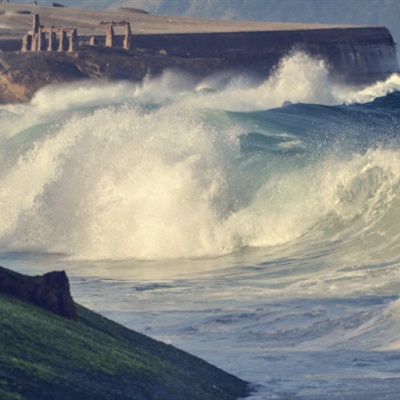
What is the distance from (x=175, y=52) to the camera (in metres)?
71.4

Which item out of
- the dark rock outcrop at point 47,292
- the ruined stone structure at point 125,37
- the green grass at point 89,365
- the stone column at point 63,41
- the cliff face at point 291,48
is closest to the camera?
the green grass at point 89,365

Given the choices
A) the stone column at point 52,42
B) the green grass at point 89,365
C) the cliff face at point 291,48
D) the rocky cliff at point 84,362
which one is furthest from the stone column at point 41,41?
the green grass at point 89,365

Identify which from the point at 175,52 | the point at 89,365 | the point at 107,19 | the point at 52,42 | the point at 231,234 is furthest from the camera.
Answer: the point at 107,19

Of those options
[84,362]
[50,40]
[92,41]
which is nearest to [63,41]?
[50,40]

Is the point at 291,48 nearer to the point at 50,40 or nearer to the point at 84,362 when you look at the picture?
the point at 50,40

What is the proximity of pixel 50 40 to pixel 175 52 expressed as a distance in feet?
19.8

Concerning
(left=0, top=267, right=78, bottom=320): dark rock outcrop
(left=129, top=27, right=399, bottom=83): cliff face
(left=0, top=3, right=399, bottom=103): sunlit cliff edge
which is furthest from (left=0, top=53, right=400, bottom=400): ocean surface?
(left=129, top=27, right=399, bottom=83): cliff face

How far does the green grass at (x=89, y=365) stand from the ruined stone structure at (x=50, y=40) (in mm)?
58076

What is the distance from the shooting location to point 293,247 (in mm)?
20500

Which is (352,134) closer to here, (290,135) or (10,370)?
(290,135)

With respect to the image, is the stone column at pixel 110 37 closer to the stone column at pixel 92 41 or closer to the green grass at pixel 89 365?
the stone column at pixel 92 41

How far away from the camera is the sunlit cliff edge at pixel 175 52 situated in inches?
2554

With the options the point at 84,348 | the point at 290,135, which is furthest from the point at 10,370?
the point at 290,135

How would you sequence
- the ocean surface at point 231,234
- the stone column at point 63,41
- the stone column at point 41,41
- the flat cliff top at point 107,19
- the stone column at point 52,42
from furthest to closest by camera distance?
the flat cliff top at point 107,19 → the stone column at point 41,41 → the stone column at point 52,42 → the stone column at point 63,41 → the ocean surface at point 231,234
